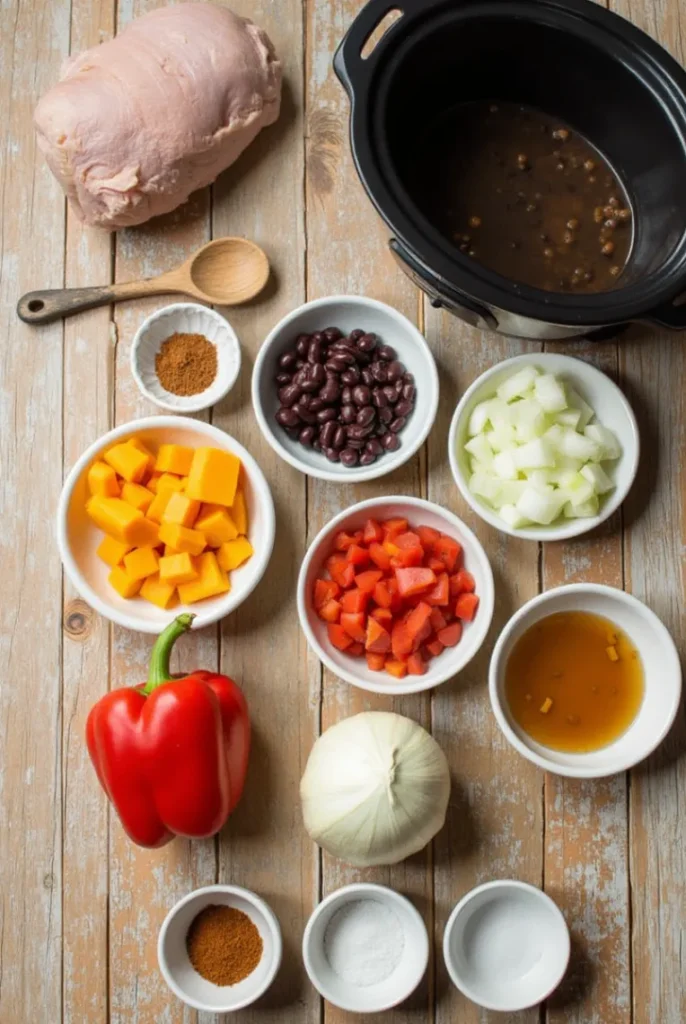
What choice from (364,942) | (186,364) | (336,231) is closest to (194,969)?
(364,942)

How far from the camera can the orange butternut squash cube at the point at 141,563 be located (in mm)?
1747

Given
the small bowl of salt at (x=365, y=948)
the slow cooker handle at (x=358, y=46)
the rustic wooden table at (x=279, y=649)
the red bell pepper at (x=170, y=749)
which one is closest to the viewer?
the slow cooker handle at (x=358, y=46)

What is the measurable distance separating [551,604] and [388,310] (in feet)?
2.07

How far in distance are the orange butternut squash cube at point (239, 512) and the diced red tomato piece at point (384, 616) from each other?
11.5 inches

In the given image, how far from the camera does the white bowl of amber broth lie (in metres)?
1.71

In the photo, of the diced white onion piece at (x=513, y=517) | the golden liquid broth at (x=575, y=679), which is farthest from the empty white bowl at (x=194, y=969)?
the diced white onion piece at (x=513, y=517)

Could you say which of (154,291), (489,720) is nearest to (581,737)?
(489,720)

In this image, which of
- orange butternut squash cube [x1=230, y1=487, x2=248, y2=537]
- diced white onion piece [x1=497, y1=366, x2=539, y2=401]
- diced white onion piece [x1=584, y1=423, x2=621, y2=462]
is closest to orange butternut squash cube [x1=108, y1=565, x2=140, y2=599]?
orange butternut squash cube [x1=230, y1=487, x2=248, y2=537]

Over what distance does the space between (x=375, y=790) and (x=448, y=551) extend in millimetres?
456

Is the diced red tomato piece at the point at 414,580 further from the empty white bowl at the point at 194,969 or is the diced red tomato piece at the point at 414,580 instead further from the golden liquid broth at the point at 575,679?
the empty white bowl at the point at 194,969

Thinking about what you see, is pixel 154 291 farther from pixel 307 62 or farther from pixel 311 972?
pixel 311 972

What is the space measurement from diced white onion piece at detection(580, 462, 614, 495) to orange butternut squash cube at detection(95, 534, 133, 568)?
2.78ft

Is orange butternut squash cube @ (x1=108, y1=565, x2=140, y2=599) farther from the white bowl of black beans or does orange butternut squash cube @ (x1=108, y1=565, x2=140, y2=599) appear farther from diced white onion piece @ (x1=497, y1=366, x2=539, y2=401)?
diced white onion piece @ (x1=497, y1=366, x2=539, y2=401)

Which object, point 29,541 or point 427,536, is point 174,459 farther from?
point 427,536
